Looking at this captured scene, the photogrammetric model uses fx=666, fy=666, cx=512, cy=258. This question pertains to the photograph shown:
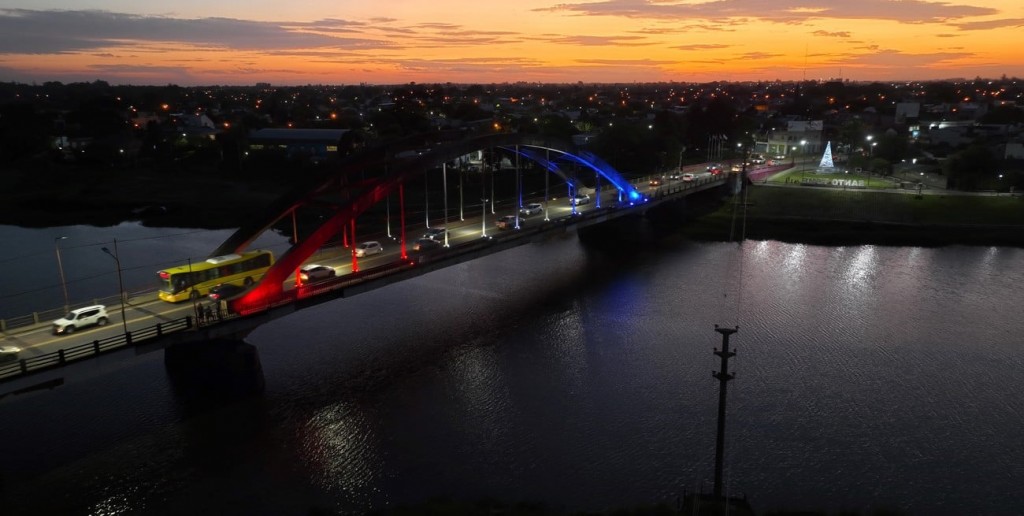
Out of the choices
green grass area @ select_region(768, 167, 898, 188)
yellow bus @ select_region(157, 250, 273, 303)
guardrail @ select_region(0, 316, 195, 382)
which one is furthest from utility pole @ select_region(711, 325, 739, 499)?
green grass area @ select_region(768, 167, 898, 188)

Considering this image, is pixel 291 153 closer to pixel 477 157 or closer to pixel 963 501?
pixel 477 157

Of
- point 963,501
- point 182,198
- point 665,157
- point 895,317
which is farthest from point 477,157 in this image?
point 963,501

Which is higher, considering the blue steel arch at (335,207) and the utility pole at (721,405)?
the blue steel arch at (335,207)

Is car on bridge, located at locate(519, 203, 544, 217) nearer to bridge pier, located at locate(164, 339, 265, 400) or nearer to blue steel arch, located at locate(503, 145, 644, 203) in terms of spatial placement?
blue steel arch, located at locate(503, 145, 644, 203)

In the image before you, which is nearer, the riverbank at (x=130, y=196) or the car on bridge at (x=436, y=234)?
the car on bridge at (x=436, y=234)

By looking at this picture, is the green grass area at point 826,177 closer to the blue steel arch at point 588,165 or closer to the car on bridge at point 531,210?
the blue steel arch at point 588,165

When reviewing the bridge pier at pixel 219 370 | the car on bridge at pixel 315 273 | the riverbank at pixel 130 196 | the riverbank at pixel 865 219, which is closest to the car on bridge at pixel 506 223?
the car on bridge at pixel 315 273
